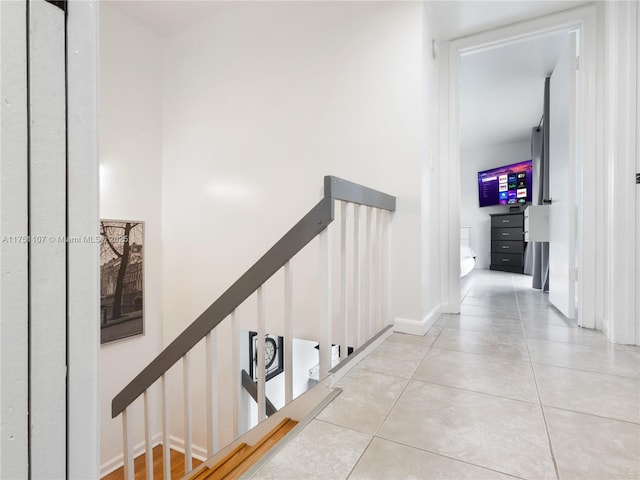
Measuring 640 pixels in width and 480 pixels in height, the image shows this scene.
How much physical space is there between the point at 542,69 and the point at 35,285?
4.45 metres

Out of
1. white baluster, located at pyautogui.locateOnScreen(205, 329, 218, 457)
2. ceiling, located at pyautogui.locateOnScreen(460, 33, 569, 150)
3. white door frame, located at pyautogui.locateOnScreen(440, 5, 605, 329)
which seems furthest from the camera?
ceiling, located at pyautogui.locateOnScreen(460, 33, 569, 150)

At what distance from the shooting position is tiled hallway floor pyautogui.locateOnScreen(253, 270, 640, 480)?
2.61ft

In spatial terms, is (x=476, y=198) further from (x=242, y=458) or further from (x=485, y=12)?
(x=242, y=458)

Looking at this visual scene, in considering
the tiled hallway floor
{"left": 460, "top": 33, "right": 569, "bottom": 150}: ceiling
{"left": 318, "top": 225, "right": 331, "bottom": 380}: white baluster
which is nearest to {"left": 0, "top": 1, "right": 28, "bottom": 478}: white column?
the tiled hallway floor

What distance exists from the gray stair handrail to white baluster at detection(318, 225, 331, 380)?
70mm

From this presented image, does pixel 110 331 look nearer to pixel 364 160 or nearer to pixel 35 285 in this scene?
pixel 364 160

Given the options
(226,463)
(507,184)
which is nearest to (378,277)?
(226,463)

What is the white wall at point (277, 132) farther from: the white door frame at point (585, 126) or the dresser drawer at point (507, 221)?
the dresser drawer at point (507, 221)

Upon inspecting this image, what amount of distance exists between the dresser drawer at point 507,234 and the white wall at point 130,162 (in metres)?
5.41

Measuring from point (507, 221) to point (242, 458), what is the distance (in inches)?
235

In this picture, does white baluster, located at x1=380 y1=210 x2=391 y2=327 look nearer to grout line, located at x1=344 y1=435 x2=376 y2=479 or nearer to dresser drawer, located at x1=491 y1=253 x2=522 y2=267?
grout line, located at x1=344 y1=435 x2=376 y2=479

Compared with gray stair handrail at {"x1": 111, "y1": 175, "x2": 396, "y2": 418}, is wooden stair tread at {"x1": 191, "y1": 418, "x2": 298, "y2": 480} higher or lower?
lower

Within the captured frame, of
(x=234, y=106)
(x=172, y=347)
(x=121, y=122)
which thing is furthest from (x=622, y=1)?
(x=121, y=122)

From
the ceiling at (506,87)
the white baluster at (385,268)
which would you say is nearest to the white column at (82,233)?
the white baluster at (385,268)
